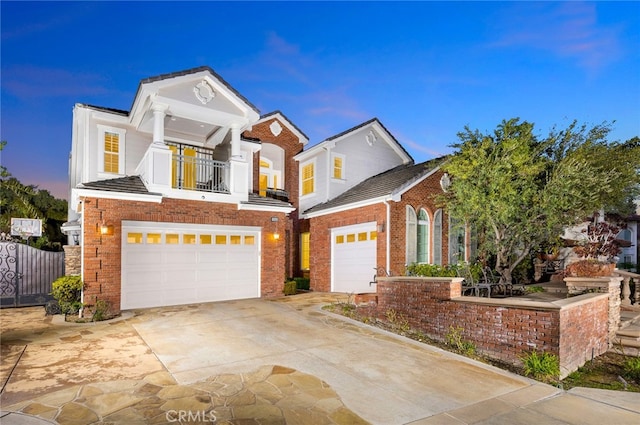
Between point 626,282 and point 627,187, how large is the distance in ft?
16.3

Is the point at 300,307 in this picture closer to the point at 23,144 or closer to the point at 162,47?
the point at 162,47

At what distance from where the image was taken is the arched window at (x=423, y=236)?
13.6m

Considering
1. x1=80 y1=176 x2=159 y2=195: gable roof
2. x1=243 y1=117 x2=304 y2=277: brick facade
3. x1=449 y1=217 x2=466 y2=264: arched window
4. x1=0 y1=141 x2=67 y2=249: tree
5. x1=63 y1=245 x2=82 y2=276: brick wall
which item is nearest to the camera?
x1=80 y1=176 x2=159 y2=195: gable roof

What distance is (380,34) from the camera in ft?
48.4

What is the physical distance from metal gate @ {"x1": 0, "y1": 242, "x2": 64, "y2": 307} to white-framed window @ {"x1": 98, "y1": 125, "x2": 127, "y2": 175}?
379 centimetres

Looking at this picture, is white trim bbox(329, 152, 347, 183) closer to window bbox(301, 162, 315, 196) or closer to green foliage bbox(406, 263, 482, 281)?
window bbox(301, 162, 315, 196)

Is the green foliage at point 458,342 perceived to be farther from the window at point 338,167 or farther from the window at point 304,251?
the window at point 304,251

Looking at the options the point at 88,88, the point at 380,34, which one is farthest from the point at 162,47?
the point at 380,34

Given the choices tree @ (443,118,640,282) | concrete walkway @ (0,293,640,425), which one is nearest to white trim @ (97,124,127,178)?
concrete walkway @ (0,293,640,425)

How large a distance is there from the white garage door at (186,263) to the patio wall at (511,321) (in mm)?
6154

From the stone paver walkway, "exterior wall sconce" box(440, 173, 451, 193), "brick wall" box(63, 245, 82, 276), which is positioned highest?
"exterior wall sconce" box(440, 173, 451, 193)

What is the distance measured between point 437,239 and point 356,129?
6463mm

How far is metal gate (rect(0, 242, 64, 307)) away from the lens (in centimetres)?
1216

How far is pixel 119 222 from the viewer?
1034 cm
